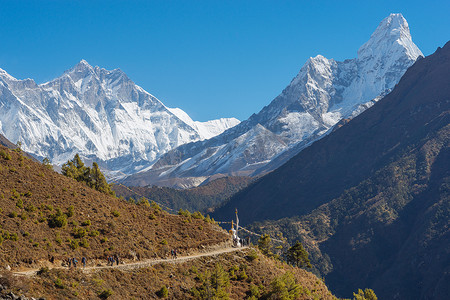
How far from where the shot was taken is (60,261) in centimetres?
5419

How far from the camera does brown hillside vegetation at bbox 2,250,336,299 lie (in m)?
48.4

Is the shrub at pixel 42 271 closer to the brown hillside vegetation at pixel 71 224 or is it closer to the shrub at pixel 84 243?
the brown hillside vegetation at pixel 71 224

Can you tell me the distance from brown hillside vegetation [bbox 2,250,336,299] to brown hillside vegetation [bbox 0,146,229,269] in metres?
3.91

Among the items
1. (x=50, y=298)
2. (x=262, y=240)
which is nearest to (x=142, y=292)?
(x=50, y=298)

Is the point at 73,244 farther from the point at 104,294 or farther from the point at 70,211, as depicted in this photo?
the point at 104,294

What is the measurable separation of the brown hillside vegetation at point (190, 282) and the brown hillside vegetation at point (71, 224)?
391cm

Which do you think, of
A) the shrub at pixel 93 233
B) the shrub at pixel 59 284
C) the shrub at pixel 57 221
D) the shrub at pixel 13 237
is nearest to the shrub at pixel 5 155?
the shrub at pixel 57 221

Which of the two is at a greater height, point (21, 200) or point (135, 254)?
point (21, 200)

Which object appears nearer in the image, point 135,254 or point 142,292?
point 142,292

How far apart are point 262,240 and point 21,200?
56870 mm

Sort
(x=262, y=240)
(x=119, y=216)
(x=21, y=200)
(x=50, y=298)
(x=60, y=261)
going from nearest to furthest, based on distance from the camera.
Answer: (x=50, y=298) → (x=60, y=261) → (x=21, y=200) → (x=119, y=216) → (x=262, y=240)

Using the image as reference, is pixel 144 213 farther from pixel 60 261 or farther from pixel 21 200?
pixel 60 261

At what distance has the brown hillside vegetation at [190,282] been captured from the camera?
48.4m

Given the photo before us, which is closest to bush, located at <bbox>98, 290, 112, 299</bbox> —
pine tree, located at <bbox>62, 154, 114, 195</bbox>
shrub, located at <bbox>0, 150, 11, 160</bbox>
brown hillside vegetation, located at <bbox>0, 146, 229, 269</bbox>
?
brown hillside vegetation, located at <bbox>0, 146, 229, 269</bbox>
